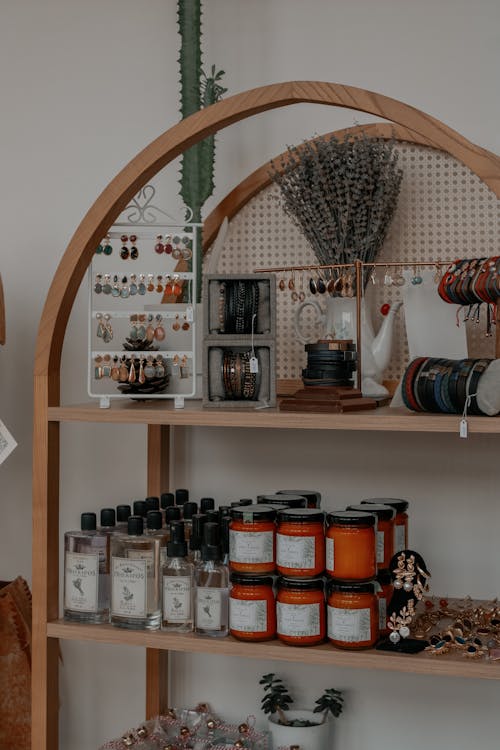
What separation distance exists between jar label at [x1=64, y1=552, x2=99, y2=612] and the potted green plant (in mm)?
476

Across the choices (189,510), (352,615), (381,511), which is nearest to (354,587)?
(352,615)

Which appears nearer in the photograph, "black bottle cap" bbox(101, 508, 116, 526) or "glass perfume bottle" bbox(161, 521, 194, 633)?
"glass perfume bottle" bbox(161, 521, 194, 633)

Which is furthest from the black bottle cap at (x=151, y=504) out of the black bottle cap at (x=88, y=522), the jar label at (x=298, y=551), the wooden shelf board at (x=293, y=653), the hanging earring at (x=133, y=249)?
the hanging earring at (x=133, y=249)

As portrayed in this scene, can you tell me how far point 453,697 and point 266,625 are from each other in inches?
23.0

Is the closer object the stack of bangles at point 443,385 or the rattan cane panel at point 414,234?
the stack of bangles at point 443,385

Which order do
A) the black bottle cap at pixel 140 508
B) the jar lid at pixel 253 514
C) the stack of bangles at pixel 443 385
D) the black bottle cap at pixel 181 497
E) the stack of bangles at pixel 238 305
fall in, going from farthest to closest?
the black bottle cap at pixel 181 497 < the black bottle cap at pixel 140 508 < the stack of bangles at pixel 238 305 < the jar lid at pixel 253 514 < the stack of bangles at pixel 443 385

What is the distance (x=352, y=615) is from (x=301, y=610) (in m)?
0.08

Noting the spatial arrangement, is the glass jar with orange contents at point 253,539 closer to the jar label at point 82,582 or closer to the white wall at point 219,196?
the jar label at point 82,582

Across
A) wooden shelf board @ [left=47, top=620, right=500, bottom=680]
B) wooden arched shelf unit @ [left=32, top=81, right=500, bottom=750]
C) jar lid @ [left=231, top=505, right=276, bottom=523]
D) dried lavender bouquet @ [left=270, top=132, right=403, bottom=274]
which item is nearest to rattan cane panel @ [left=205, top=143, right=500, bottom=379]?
dried lavender bouquet @ [left=270, top=132, right=403, bottom=274]

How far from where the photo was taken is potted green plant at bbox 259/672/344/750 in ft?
5.73

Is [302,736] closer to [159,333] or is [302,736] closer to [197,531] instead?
[197,531]

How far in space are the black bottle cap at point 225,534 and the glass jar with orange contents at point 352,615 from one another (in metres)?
0.20

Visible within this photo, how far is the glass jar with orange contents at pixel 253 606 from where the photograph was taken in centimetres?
144

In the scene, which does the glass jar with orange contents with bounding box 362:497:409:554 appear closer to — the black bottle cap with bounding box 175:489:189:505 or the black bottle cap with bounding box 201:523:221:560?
the black bottle cap with bounding box 201:523:221:560
